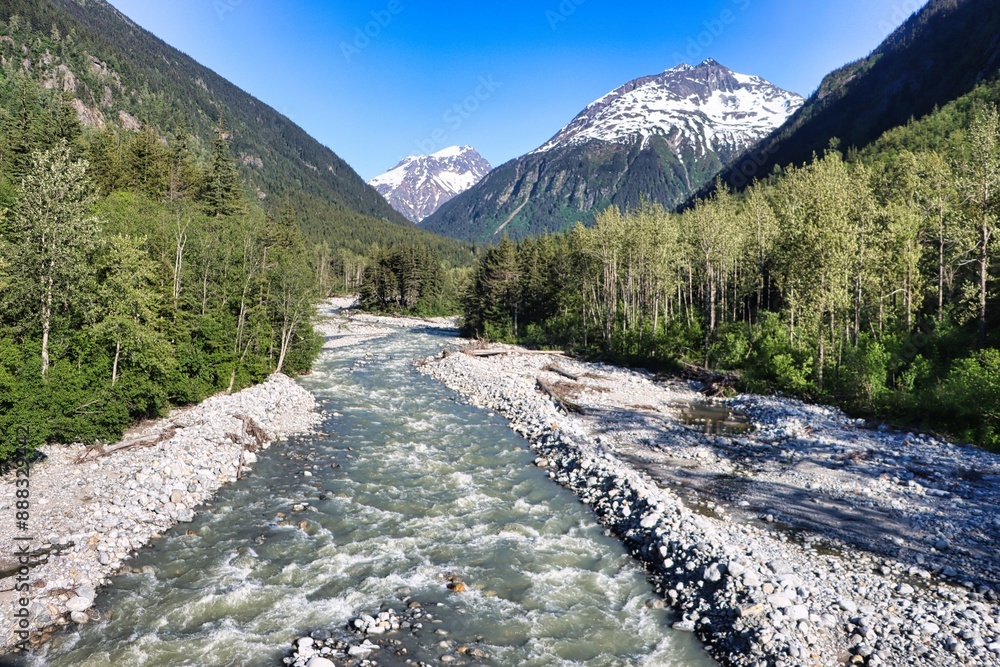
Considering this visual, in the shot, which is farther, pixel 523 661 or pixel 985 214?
pixel 985 214

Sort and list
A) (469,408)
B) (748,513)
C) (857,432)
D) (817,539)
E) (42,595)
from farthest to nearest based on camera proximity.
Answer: (469,408), (857,432), (748,513), (817,539), (42,595)

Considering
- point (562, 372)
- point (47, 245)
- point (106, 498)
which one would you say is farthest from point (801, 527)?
point (47, 245)

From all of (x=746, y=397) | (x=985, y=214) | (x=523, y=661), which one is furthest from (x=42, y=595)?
(x=985, y=214)

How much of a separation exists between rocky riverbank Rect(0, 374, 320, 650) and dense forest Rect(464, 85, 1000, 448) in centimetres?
2929

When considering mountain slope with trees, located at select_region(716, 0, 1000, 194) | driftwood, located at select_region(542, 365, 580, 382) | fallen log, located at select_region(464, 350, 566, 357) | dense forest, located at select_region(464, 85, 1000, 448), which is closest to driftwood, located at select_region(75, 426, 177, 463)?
driftwood, located at select_region(542, 365, 580, 382)

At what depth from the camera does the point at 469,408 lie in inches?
1152

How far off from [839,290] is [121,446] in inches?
1483

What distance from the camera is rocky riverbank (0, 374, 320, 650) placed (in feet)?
32.9

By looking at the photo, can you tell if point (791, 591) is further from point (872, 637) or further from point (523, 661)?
point (523, 661)

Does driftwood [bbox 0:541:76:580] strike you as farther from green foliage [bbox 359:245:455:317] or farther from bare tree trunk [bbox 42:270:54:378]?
green foliage [bbox 359:245:455:317]

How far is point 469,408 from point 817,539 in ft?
63.5

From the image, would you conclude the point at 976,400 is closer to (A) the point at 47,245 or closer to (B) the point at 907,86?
(A) the point at 47,245

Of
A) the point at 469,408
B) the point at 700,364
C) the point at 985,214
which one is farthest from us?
the point at 700,364

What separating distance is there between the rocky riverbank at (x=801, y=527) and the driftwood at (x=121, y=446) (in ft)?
50.0
